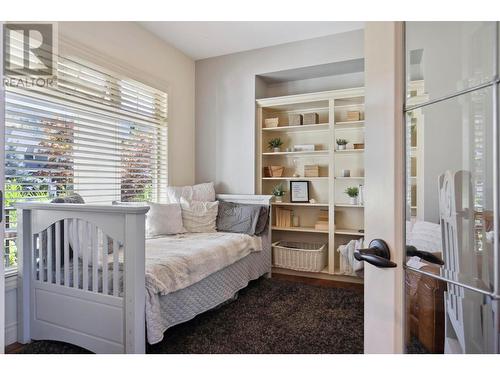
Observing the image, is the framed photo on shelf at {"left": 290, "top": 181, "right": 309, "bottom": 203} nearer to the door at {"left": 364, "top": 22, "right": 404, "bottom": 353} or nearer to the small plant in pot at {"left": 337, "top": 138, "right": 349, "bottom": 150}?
the small plant in pot at {"left": 337, "top": 138, "right": 349, "bottom": 150}

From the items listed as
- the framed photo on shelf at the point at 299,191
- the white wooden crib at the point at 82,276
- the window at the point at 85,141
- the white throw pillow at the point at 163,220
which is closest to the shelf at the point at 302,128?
the framed photo on shelf at the point at 299,191

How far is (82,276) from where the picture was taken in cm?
183

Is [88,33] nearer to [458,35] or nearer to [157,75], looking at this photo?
[157,75]

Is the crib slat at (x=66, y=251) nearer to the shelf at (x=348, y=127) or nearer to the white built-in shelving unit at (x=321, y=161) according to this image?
the white built-in shelving unit at (x=321, y=161)

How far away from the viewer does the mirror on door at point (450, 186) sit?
1.82 ft

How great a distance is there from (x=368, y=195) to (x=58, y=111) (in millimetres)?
2441

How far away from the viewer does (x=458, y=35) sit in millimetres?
610

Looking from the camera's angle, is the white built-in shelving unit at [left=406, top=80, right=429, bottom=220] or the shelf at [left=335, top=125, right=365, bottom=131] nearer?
the white built-in shelving unit at [left=406, top=80, right=429, bottom=220]

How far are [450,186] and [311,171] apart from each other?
113 inches

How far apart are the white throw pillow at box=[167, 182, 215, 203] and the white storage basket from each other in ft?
3.21

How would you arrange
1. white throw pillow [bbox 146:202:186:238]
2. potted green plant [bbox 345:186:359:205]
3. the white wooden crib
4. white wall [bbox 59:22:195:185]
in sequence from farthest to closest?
potted green plant [bbox 345:186:359:205]
white throw pillow [bbox 146:202:186:238]
white wall [bbox 59:22:195:185]
the white wooden crib

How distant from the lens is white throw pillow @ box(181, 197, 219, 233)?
3.15 meters

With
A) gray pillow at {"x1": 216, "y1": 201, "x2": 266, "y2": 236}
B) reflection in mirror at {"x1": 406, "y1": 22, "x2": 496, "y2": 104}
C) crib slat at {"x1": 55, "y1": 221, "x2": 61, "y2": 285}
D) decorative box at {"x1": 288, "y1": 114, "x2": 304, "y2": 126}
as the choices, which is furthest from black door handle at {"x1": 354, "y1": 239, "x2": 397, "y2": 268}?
decorative box at {"x1": 288, "y1": 114, "x2": 304, "y2": 126}
